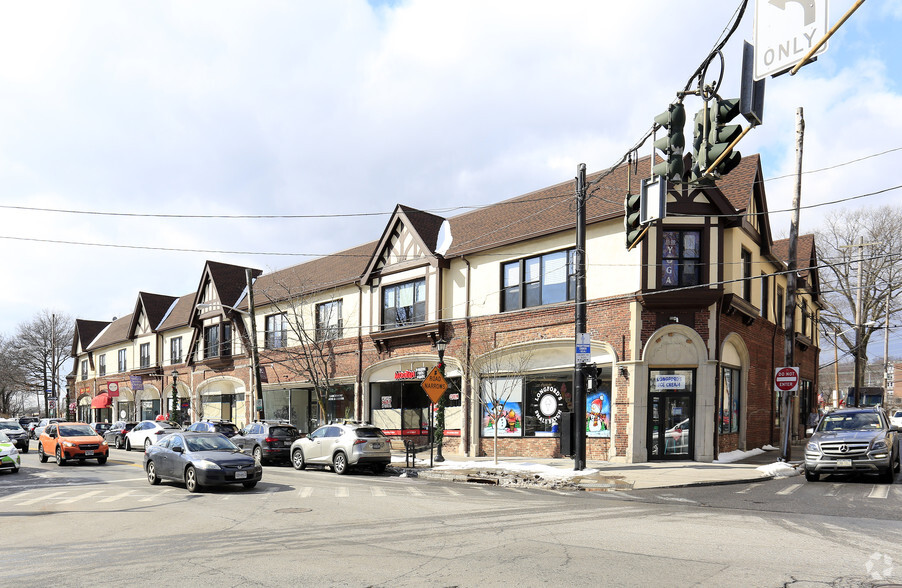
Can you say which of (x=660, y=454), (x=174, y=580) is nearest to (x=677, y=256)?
(x=660, y=454)

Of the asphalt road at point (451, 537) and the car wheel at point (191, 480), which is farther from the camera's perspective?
the car wheel at point (191, 480)

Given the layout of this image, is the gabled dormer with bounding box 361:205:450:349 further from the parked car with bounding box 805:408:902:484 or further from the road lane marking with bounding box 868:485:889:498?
the road lane marking with bounding box 868:485:889:498

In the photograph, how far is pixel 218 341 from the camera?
43.8m

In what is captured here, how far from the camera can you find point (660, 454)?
21875 millimetres

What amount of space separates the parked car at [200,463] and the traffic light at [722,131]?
12.6m

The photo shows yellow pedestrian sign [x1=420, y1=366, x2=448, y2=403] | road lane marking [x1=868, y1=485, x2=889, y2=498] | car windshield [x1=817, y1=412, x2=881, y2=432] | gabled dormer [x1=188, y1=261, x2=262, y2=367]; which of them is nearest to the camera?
road lane marking [x1=868, y1=485, x2=889, y2=498]

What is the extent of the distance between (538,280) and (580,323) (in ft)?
20.3

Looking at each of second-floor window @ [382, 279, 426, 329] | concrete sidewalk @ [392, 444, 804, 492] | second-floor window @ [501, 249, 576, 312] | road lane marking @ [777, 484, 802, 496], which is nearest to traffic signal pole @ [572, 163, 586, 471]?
concrete sidewalk @ [392, 444, 804, 492]

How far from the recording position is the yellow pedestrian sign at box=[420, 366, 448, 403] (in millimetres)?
21656

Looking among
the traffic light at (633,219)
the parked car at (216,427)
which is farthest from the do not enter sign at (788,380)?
the parked car at (216,427)

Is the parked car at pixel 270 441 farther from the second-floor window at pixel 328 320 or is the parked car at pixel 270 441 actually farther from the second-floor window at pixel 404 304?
the second-floor window at pixel 328 320

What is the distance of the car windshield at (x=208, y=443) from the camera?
17094 mm

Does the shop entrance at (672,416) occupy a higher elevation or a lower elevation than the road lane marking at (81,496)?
higher

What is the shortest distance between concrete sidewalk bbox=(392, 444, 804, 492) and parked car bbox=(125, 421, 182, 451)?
1487 centimetres
